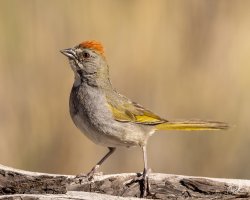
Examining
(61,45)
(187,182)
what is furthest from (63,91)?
(187,182)

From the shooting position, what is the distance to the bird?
6.39m

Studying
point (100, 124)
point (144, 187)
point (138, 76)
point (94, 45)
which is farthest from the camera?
point (138, 76)

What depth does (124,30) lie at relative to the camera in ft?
26.1

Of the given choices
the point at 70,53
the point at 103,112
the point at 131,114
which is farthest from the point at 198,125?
the point at 70,53

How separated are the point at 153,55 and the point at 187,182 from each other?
237 cm

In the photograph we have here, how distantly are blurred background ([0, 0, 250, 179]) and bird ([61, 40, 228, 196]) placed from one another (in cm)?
107

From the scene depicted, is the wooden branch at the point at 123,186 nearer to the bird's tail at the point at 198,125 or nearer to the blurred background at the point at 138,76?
the bird's tail at the point at 198,125

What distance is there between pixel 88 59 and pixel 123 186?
46.8 inches

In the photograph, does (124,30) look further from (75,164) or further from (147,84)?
(75,164)

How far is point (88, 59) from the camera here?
666 cm

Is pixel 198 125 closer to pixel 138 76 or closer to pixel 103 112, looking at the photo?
pixel 103 112

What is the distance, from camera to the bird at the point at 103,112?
639 cm

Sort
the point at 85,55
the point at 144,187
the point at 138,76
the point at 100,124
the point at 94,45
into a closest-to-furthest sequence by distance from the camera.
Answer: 1. the point at 144,187
2. the point at 100,124
3. the point at 94,45
4. the point at 85,55
5. the point at 138,76

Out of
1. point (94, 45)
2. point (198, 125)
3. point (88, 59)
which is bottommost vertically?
point (198, 125)
